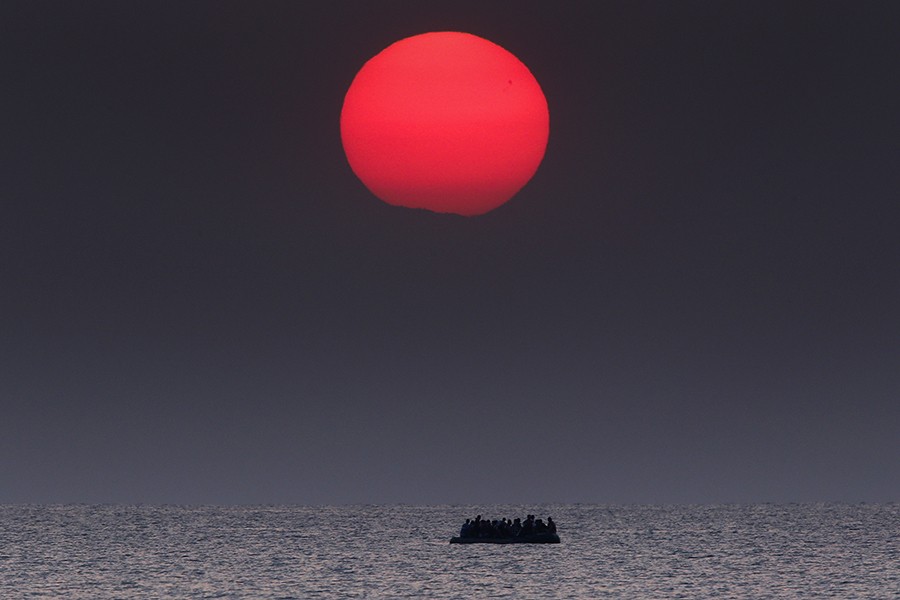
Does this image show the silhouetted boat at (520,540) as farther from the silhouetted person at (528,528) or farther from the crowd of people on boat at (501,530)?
the silhouetted person at (528,528)

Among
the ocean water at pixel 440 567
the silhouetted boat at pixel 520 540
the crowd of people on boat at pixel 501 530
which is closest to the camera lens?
the ocean water at pixel 440 567

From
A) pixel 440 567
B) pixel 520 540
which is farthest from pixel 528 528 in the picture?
pixel 440 567

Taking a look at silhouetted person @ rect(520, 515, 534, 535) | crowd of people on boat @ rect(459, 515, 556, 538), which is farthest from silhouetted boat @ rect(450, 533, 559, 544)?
silhouetted person @ rect(520, 515, 534, 535)

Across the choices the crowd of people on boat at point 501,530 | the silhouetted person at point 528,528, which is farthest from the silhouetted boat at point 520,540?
the silhouetted person at point 528,528

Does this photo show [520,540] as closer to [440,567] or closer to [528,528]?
[528,528]

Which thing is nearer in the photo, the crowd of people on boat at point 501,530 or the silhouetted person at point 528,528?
the crowd of people on boat at point 501,530

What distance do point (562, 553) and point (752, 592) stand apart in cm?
4417

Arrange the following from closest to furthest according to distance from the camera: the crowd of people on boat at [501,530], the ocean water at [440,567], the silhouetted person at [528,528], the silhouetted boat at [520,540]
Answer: the ocean water at [440,567], the silhouetted boat at [520,540], the crowd of people on boat at [501,530], the silhouetted person at [528,528]

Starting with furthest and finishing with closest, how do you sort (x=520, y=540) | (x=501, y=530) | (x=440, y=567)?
(x=520, y=540) < (x=501, y=530) < (x=440, y=567)

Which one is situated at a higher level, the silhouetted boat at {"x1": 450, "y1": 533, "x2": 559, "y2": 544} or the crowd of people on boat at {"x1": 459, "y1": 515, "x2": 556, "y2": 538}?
the crowd of people on boat at {"x1": 459, "y1": 515, "x2": 556, "y2": 538}

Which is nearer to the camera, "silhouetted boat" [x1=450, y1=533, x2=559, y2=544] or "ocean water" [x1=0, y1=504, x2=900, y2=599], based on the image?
"ocean water" [x1=0, y1=504, x2=900, y2=599]

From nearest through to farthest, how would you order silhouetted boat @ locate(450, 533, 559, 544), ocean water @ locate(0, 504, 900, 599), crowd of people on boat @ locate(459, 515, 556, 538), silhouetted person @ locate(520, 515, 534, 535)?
ocean water @ locate(0, 504, 900, 599) → silhouetted boat @ locate(450, 533, 559, 544) → crowd of people on boat @ locate(459, 515, 556, 538) → silhouetted person @ locate(520, 515, 534, 535)

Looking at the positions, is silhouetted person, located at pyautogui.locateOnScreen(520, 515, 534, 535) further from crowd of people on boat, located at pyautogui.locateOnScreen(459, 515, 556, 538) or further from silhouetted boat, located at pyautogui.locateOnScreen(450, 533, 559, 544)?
silhouetted boat, located at pyautogui.locateOnScreen(450, 533, 559, 544)

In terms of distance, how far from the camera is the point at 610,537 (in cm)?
18750
